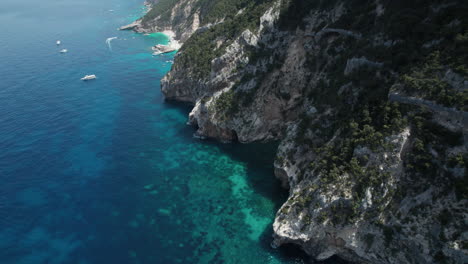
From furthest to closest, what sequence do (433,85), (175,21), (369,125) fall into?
(175,21) → (369,125) → (433,85)

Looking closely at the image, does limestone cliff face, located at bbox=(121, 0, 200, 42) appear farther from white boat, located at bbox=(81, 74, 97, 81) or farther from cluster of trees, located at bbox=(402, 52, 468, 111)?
cluster of trees, located at bbox=(402, 52, 468, 111)

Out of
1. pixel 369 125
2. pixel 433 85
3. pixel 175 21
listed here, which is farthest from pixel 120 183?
pixel 175 21

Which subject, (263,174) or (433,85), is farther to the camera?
(263,174)

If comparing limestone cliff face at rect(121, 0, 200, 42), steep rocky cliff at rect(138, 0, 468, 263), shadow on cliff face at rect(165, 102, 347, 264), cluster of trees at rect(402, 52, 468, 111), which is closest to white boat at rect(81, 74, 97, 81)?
limestone cliff face at rect(121, 0, 200, 42)

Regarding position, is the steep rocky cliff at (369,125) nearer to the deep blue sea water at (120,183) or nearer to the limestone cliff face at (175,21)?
the deep blue sea water at (120,183)

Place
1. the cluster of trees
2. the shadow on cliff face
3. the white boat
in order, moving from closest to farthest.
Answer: the cluster of trees → the shadow on cliff face → the white boat

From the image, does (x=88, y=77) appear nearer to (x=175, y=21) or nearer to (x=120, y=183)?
(x=120, y=183)

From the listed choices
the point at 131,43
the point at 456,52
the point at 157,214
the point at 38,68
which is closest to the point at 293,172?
the point at 157,214

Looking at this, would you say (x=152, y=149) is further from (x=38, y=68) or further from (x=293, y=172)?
(x=38, y=68)
